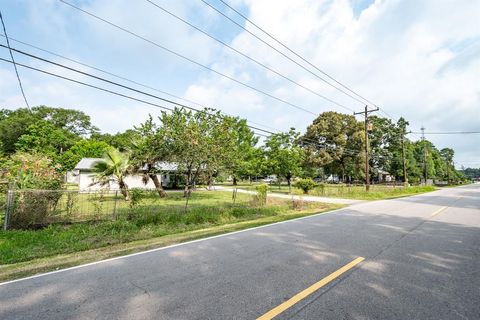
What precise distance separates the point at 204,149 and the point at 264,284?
16.1m

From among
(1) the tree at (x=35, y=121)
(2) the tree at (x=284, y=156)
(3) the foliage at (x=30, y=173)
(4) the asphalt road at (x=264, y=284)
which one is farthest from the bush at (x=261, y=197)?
(1) the tree at (x=35, y=121)

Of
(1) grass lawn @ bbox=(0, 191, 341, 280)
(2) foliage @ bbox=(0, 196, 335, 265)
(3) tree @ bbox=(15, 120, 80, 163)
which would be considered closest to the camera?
(1) grass lawn @ bbox=(0, 191, 341, 280)

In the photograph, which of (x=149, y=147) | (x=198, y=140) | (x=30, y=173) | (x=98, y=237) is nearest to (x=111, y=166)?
(x=149, y=147)

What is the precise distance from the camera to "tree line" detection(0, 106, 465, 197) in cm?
1862

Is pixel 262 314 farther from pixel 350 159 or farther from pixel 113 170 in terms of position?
pixel 350 159

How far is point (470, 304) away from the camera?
3.28m

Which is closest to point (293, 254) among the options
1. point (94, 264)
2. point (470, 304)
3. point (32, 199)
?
point (470, 304)

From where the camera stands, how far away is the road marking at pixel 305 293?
306 centimetres

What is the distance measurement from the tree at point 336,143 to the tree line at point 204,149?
16cm

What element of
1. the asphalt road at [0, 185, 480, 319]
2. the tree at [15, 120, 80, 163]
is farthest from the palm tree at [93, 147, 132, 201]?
the tree at [15, 120, 80, 163]

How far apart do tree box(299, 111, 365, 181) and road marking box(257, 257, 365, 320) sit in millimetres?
37865

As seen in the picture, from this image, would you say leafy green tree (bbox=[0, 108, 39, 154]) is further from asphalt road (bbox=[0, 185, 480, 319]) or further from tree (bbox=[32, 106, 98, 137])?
asphalt road (bbox=[0, 185, 480, 319])

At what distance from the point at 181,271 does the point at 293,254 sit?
2.42 meters

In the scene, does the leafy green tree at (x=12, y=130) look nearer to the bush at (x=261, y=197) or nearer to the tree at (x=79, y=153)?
the tree at (x=79, y=153)
